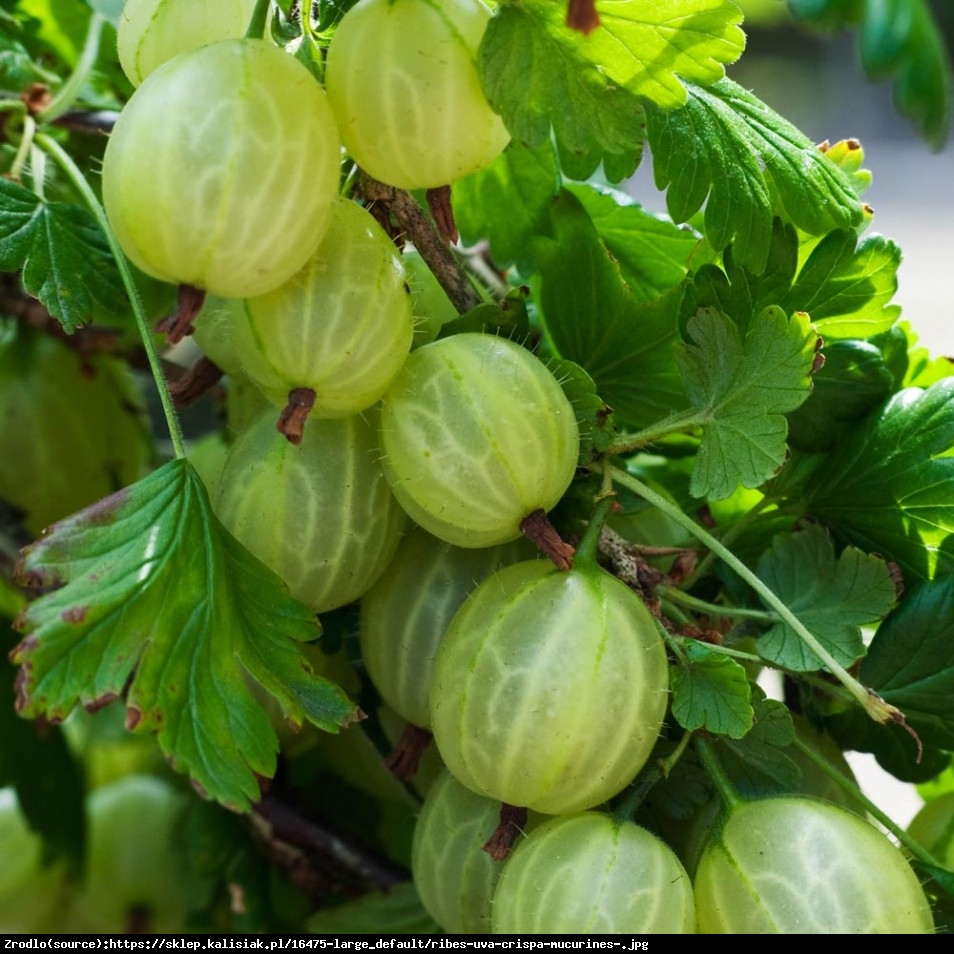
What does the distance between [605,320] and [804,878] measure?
0.28 m

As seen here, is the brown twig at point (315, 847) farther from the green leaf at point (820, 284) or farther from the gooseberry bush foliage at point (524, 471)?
the green leaf at point (820, 284)

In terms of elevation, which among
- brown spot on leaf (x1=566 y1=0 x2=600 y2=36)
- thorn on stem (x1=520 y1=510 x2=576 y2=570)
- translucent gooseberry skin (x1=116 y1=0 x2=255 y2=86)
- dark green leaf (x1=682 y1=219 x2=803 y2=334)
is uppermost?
brown spot on leaf (x1=566 y1=0 x2=600 y2=36)

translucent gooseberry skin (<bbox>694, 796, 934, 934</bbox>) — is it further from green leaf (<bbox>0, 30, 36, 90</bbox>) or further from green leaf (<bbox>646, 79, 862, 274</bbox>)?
green leaf (<bbox>0, 30, 36, 90</bbox>)

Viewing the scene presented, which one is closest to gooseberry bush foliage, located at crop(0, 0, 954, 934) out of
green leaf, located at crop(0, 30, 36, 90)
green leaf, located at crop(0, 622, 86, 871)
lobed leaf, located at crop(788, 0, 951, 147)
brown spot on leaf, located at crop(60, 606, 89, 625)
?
brown spot on leaf, located at crop(60, 606, 89, 625)

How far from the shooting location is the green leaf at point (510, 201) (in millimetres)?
619

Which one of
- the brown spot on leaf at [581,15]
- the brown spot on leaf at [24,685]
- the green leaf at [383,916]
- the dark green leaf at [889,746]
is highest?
the brown spot on leaf at [581,15]

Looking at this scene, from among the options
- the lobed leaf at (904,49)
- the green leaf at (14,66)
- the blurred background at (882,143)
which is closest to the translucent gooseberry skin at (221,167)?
the green leaf at (14,66)

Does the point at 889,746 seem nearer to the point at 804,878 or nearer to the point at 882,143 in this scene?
the point at 804,878

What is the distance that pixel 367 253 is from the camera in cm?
47

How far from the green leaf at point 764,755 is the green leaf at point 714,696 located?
28mm

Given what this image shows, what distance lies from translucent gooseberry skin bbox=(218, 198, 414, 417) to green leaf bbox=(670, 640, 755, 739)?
0.58 ft

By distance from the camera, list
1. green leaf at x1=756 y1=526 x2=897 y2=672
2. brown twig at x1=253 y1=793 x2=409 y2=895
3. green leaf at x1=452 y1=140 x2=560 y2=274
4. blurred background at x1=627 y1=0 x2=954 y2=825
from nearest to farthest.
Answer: green leaf at x1=756 y1=526 x2=897 y2=672 < green leaf at x1=452 y1=140 x2=560 y2=274 < brown twig at x1=253 y1=793 x2=409 y2=895 < blurred background at x1=627 y1=0 x2=954 y2=825

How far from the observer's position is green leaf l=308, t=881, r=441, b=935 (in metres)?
0.65

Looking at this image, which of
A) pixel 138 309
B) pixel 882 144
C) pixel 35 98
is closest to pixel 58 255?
pixel 138 309
